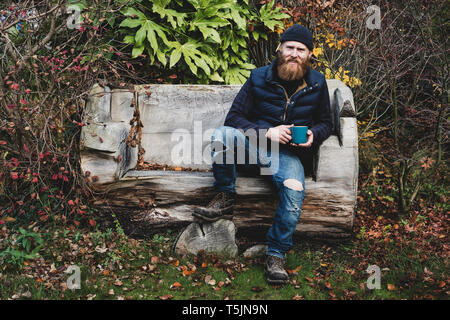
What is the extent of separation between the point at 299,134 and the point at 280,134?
0.22 m

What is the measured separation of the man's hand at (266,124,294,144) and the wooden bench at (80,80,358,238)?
0.32m

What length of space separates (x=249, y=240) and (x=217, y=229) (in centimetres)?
34

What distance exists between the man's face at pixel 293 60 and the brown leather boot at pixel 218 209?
42.1 inches

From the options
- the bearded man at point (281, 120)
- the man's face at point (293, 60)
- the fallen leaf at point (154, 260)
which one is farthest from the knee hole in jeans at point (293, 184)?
the fallen leaf at point (154, 260)

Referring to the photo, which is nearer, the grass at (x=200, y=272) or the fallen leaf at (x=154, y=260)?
the grass at (x=200, y=272)

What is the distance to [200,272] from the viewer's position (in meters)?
3.08

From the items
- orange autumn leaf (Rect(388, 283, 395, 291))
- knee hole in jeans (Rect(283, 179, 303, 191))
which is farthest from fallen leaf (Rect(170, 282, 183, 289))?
orange autumn leaf (Rect(388, 283, 395, 291))

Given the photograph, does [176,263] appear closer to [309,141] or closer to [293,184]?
[293,184]

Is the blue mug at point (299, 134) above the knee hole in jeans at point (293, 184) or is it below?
above

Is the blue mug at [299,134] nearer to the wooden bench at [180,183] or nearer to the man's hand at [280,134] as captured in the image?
the man's hand at [280,134]

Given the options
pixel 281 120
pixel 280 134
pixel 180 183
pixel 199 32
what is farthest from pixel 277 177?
pixel 199 32

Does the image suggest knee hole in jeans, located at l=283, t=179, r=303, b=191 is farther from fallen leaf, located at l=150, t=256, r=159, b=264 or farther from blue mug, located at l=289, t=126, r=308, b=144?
fallen leaf, located at l=150, t=256, r=159, b=264

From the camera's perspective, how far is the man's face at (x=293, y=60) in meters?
3.21

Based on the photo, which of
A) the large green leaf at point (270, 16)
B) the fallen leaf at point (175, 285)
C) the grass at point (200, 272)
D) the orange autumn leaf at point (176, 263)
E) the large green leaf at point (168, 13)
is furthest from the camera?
the large green leaf at point (270, 16)
